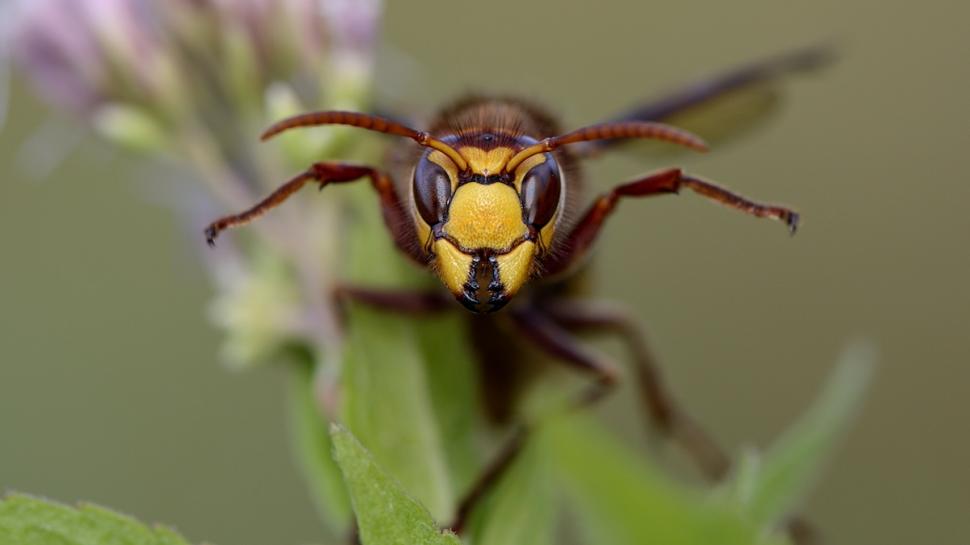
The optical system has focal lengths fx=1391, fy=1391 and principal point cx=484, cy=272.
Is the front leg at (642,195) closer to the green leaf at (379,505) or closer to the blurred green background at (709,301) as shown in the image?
the green leaf at (379,505)

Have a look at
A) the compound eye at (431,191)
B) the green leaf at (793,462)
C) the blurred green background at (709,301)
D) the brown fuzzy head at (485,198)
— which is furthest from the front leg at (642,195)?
the blurred green background at (709,301)

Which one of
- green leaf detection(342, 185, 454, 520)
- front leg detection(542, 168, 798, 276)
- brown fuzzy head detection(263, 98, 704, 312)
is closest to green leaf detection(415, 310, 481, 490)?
green leaf detection(342, 185, 454, 520)

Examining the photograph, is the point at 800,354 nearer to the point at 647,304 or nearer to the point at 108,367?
the point at 647,304

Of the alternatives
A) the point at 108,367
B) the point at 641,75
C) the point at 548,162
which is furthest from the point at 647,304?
the point at 548,162

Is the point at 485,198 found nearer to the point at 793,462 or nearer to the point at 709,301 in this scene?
the point at 793,462

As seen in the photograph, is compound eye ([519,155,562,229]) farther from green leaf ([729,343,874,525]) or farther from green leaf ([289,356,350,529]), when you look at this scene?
green leaf ([289,356,350,529])

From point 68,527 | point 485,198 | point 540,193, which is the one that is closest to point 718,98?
point 540,193
